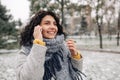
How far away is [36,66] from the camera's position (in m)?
2.80

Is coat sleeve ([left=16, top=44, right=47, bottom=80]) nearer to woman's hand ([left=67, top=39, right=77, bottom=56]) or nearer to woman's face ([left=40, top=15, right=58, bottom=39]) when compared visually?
woman's face ([left=40, top=15, right=58, bottom=39])

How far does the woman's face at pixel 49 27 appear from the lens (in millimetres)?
3023

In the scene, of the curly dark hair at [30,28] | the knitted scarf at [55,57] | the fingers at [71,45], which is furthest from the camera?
the fingers at [71,45]

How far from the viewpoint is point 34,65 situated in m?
2.80

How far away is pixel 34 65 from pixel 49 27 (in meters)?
0.45

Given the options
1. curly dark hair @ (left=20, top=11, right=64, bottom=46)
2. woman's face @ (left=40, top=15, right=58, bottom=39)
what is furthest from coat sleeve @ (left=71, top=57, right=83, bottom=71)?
curly dark hair @ (left=20, top=11, right=64, bottom=46)

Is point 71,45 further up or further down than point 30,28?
further down

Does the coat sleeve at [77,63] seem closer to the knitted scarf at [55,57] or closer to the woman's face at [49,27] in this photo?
the knitted scarf at [55,57]

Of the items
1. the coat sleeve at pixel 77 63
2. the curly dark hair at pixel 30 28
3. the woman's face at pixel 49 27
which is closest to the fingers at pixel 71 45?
the coat sleeve at pixel 77 63

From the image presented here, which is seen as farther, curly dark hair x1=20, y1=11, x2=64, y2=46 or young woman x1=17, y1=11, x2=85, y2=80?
curly dark hair x1=20, y1=11, x2=64, y2=46

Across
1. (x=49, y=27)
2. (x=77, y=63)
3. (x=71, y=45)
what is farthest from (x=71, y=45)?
(x=49, y=27)

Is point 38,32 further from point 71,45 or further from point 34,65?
point 71,45

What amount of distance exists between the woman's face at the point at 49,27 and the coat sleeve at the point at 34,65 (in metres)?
0.20

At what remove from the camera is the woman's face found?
9.92 ft
